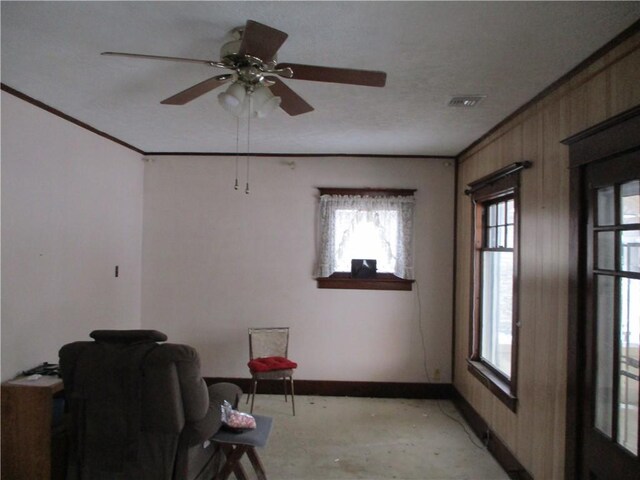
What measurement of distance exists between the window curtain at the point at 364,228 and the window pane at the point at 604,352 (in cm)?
227

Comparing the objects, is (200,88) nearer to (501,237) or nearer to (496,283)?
(501,237)

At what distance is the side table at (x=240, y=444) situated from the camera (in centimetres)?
222

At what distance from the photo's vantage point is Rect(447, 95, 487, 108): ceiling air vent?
8.42ft

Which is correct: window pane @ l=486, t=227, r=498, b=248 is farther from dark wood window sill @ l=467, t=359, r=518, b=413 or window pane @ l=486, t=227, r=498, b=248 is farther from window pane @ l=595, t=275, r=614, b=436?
window pane @ l=595, t=275, r=614, b=436

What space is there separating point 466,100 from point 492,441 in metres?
2.57

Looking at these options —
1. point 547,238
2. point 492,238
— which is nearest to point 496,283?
point 492,238

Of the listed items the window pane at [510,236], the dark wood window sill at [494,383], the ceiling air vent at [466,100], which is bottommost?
the dark wood window sill at [494,383]

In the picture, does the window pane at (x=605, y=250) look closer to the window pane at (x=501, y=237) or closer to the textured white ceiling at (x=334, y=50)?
the textured white ceiling at (x=334, y=50)

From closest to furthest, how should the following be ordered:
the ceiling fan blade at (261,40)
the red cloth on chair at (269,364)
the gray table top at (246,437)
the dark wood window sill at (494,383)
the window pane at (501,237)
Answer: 1. the ceiling fan blade at (261,40)
2. the gray table top at (246,437)
3. the dark wood window sill at (494,383)
4. the window pane at (501,237)
5. the red cloth on chair at (269,364)

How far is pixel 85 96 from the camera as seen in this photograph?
105 inches

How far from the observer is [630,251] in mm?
1771

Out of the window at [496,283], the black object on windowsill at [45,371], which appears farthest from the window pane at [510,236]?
the black object on windowsill at [45,371]

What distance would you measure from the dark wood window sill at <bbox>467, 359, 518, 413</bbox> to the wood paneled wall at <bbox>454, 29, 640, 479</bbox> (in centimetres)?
6

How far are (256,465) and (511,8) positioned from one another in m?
2.77
